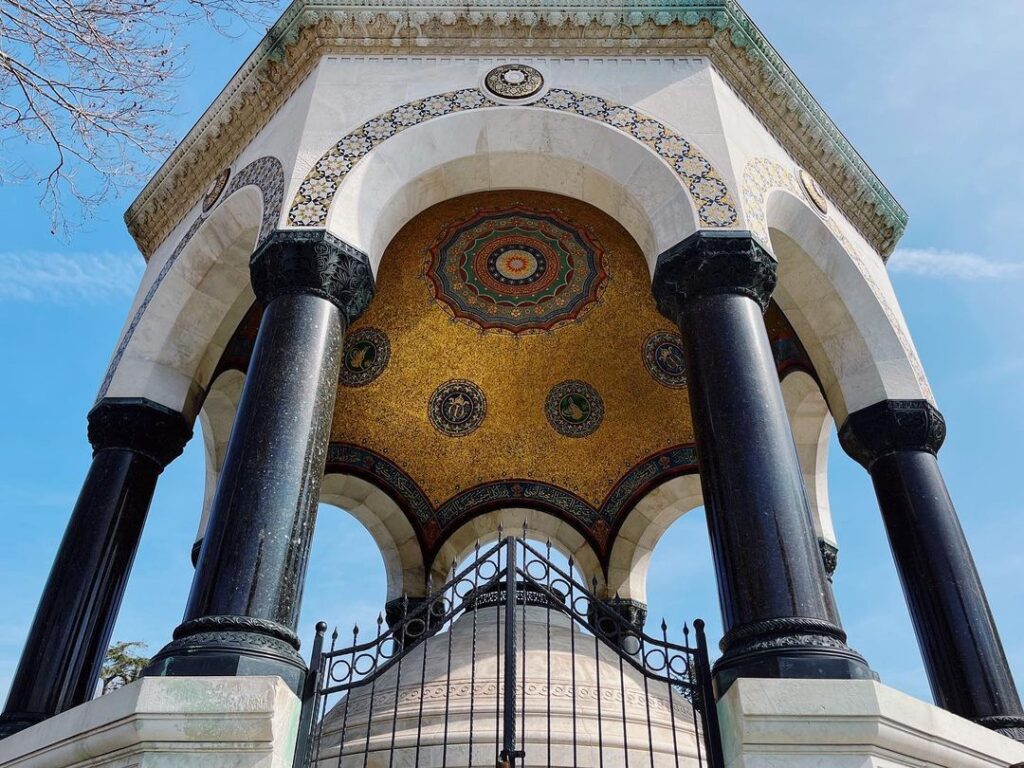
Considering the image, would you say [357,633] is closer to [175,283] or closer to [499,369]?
[175,283]

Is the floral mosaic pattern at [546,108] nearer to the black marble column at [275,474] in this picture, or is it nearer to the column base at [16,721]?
the black marble column at [275,474]

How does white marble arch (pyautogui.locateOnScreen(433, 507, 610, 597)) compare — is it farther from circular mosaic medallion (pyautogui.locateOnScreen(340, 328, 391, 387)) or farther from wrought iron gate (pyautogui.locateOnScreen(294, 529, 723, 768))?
wrought iron gate (pyautogui.locateOnScreen(294, 529, 723, 768))

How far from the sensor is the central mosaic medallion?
807 centimetres

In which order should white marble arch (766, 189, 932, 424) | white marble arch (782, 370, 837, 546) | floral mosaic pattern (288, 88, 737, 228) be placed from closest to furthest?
1. floral mosaic pattern (288, 88, 737, 228)
2. white marble arch (766, 189, 932, 424)
3. white marble arch (782, 370, 837, 546)

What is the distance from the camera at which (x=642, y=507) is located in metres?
10.1

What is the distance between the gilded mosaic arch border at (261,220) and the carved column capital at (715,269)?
8.18ft

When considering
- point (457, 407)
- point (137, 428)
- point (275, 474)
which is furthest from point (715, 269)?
point (457, 407)

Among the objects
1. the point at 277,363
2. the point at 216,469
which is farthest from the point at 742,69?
the point at 216,469

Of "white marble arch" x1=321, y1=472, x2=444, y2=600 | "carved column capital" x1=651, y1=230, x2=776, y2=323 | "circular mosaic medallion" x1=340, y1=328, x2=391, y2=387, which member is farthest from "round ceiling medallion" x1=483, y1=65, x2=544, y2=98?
A: "white marble arch" x1=321, y1=472, x2=444, y2=600

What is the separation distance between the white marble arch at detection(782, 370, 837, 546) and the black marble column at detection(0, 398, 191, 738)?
557 centimetres

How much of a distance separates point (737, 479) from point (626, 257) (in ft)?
14.5

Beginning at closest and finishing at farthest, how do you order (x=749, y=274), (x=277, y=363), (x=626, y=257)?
(x=277, y=363) < (x=749, y=274) < (x=626, y=257)

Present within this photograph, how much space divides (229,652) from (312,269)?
232 cm

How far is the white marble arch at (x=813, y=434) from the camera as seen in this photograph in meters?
8.34
